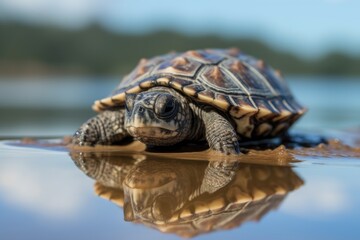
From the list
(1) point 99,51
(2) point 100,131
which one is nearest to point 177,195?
(2) point 100,131

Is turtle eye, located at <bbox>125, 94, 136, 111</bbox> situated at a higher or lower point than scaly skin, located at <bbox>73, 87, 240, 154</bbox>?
higher

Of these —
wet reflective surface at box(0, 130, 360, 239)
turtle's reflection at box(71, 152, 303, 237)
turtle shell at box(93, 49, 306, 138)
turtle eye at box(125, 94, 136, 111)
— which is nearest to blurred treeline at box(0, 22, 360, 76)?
turtle shell at box(93, 49, 306, 138)

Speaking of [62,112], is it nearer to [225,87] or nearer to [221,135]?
[225,87]

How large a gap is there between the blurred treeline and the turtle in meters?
49.5

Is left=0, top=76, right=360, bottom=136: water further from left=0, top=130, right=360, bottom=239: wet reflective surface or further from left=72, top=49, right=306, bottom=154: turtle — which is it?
left=0, top=130, right=360, bottom=239: wet reflective surface

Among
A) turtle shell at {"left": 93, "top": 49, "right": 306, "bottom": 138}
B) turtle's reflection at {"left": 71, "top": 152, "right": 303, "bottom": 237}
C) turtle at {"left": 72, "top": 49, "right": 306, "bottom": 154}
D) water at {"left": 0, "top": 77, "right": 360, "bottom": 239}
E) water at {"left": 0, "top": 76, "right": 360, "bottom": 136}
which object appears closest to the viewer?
water at {"left": 0, "top": 77, "right": 360, "bottom": 239}

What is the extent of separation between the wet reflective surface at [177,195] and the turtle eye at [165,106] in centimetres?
32

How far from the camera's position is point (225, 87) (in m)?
4.36

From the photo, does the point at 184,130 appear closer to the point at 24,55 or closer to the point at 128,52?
the point at 24,55

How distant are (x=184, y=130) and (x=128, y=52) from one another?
3486 inches

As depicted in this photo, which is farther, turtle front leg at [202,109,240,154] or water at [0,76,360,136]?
water at [0,76,360,136]

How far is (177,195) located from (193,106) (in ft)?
6.31

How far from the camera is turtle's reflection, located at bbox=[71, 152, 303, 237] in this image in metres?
2.04

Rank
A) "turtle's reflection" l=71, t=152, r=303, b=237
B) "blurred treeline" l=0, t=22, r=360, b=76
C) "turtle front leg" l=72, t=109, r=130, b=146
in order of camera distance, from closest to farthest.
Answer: "turtle's reflection" l=71, t=152, r=303, b=237, "turtle front leg" l=72, t=109, r=130, b=146, "blurred treeline" l=0, t=22, r=360, b=76
